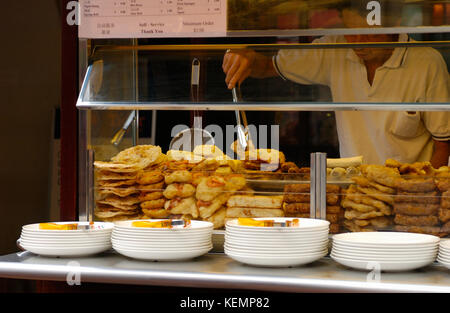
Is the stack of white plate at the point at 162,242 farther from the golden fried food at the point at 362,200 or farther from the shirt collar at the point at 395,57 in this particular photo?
the shirt collar at the point at 395,57

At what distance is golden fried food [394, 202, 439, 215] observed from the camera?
1.97m

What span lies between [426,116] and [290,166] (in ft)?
3.83

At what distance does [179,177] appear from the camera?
225cm

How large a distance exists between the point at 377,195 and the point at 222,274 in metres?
0.62

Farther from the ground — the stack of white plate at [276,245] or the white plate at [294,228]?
the white plate at [294,228]

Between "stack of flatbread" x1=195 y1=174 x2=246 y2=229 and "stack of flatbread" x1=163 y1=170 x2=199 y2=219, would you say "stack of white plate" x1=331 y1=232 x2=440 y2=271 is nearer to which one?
"stack of flatbread" x1=195 y1=174 x2=246 y2=229

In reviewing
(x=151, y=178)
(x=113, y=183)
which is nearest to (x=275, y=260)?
(x=151, y=178)

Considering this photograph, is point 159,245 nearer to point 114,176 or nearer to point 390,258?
point 114,176

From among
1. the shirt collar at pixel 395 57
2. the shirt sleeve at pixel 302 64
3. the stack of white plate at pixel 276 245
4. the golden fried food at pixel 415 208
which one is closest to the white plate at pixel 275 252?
the stack of white plate at pixel 276 245

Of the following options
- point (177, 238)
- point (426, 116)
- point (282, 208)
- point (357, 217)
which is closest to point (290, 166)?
point (282, 208)

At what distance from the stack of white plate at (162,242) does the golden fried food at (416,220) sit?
66cm

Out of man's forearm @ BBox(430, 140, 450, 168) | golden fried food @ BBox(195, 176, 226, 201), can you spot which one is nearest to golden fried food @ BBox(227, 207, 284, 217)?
golden fried food @ BBox(195, 176, 226, 201)

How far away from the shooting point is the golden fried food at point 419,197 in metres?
1.96

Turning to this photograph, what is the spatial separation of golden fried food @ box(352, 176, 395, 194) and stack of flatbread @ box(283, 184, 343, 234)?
0.23ft
